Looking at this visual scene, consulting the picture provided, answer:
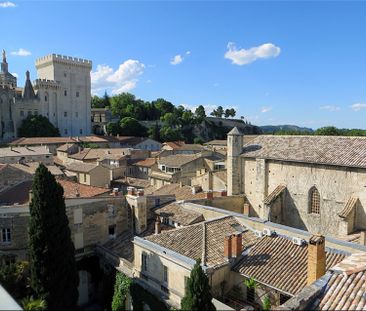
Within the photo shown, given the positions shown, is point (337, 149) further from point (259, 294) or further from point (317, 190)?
point (259, 294)

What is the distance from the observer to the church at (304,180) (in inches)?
969

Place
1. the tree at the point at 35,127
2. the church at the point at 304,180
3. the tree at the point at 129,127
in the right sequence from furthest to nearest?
1. the tree at the point at 129,127
2. the tree at the point at 35,127
3. the church at the point at 304,180

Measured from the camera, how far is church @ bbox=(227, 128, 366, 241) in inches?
969

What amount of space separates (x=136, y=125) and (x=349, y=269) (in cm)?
Result: 9882

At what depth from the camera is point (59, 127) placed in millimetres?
100562

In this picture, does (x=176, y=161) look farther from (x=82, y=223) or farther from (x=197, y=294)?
(x=197, y=294)

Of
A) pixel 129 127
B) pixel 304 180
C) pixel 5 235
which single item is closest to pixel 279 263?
pixel 304 180

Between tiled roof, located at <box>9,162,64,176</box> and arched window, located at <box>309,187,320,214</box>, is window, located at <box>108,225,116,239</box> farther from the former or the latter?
arched window, located at <box>309,187,320,214</box>

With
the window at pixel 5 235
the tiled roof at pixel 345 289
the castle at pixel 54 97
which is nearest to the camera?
the tiled roof at pixel 345 289

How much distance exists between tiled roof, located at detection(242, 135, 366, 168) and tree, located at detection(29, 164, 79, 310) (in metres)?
17.9

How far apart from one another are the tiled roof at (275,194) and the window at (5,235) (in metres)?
19.0

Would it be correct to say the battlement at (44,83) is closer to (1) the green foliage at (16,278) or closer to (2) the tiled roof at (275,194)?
(1) the green foliage at (16,278)

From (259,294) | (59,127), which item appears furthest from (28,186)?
(59,127)

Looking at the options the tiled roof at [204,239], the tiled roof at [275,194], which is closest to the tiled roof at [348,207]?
the tiled roof at [275,194]
